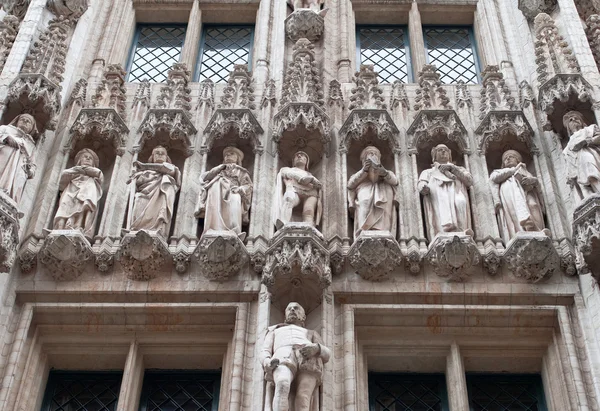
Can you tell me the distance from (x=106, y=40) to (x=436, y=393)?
8.96m

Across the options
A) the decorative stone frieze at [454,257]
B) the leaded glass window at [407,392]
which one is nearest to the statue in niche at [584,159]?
the decorative stone frieze at [454,257]

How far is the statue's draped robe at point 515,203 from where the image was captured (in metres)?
13.6

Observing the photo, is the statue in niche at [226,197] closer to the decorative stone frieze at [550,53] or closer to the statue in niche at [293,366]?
the statue in niche at [293,366]

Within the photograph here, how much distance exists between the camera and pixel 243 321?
12.7 meters

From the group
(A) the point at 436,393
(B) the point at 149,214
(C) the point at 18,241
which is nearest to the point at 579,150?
(A) the point at 436,393

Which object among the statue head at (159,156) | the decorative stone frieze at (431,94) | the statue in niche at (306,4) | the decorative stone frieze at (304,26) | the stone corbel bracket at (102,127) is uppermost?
the statue in niche at (306,4)

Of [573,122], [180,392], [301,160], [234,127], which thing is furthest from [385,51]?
[180,392]

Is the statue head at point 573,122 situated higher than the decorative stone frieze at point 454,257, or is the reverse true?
the statue head at point 573,122

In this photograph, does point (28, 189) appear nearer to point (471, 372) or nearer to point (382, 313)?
point (382, 313)

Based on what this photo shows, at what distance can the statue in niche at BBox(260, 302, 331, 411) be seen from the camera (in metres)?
11.0

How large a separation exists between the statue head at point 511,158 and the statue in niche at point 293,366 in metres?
4.58

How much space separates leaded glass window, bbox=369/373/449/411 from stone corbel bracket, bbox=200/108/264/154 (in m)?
4.05

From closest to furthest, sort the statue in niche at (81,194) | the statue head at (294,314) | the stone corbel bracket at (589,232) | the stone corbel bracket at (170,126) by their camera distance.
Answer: the statue head at (294,314), the stone corbel bracket at (589,232), the statue in niche at (81,194), the stone corbel bracket at (170,126)

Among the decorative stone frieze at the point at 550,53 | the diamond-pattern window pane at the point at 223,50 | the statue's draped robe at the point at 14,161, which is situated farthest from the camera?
the diamond-pattern window pane at the point at 223,50
